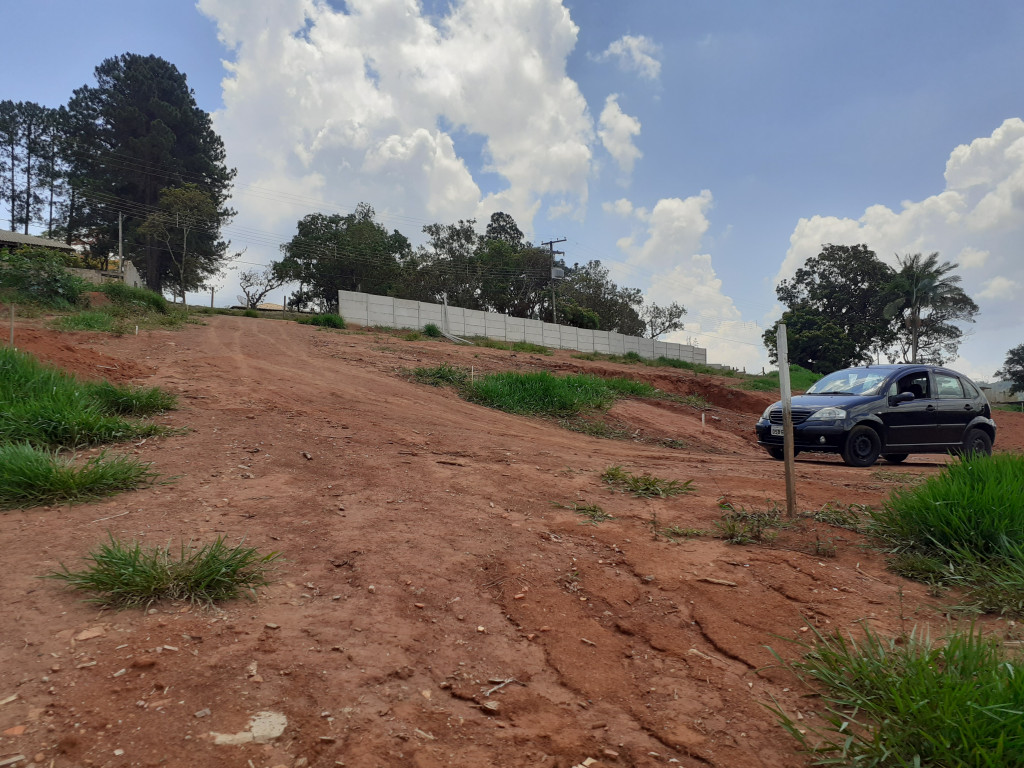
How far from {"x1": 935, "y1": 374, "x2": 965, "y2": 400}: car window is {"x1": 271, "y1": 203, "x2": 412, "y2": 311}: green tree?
42009mm

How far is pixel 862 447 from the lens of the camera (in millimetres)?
8227

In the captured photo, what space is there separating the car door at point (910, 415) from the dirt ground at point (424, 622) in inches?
128

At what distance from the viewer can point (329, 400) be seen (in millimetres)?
8625

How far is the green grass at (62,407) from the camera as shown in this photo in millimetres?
4605

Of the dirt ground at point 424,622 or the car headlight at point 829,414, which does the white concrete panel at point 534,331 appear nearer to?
the car headlight at point 829,414

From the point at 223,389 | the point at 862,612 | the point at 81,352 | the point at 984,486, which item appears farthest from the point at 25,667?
the point at 81,352

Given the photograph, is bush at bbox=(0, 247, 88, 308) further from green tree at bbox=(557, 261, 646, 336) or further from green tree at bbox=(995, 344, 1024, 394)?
green tree at bbox=(995, 344, 1024, 394)

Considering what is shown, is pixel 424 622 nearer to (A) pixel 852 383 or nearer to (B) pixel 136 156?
(A) pixel 852 383

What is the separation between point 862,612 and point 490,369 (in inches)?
496

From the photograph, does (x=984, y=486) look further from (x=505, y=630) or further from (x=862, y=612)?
(x=505, y=630)

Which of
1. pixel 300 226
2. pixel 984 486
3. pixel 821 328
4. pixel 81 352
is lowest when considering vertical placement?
pixel 984 486

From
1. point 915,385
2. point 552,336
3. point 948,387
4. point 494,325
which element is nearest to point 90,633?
point 915,385

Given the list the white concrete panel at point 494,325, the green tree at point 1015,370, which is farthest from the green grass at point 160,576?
the green tree at point 1015,370

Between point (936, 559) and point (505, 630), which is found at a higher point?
point (936, 559)
